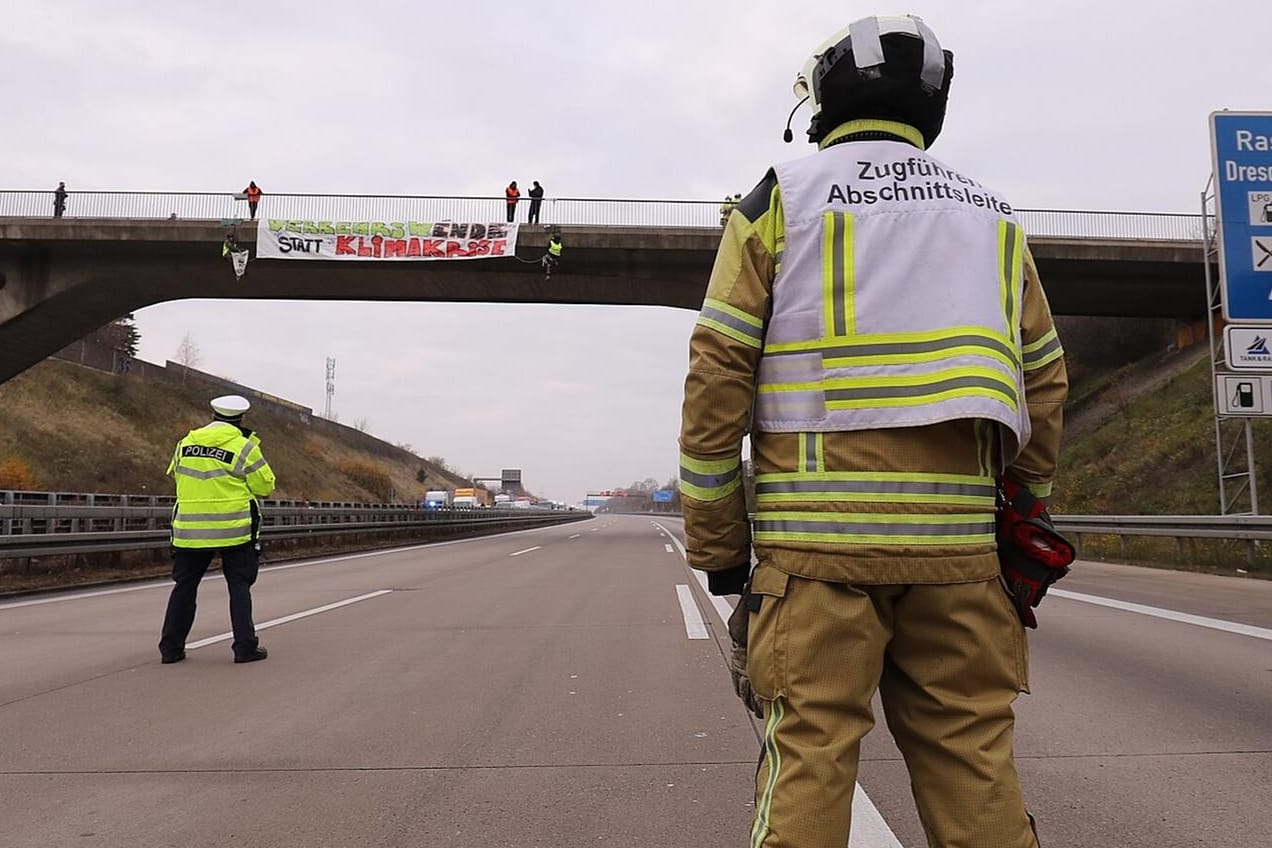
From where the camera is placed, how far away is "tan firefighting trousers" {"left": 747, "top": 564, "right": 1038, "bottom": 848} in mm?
1790

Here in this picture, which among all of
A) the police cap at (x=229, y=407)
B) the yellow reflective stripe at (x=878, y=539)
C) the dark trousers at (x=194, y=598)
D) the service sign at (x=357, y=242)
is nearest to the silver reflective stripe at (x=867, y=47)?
the yellow reflective stripe at (x=878, y=539)

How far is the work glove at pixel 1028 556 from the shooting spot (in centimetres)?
199

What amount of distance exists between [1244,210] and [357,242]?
21.7m

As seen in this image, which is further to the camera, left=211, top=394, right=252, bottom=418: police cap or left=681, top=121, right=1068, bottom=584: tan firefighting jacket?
left=211, top=394, right=252, bottom=418: police cap

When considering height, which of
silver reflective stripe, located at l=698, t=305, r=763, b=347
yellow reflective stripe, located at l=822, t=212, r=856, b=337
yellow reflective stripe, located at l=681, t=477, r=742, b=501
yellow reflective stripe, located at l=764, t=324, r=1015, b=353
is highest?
yellow reflective stripe, located at l=822, t=212, r=856, b=337

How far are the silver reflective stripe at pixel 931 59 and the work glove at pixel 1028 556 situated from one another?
3.45 ft

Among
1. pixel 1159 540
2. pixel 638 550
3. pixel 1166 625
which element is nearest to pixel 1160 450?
pixel 1159 540

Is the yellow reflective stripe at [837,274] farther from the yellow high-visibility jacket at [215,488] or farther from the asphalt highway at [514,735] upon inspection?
the yellow high-visibility jacket at [215,488]

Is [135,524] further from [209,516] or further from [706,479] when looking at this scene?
[706,479]

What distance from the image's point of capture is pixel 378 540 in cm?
2531

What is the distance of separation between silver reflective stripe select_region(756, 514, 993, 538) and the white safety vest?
21 centimetres

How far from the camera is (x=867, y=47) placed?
2.10 meters

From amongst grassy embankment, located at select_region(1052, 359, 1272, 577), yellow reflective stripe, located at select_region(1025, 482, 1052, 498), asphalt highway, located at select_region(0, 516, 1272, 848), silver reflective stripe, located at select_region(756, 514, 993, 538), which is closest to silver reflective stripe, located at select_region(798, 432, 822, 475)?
silver reflective stripe, located at select_region(756, 514, 993, 538)

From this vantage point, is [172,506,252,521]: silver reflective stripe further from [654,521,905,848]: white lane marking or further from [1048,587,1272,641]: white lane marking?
[1048,587,1272,641]: white lane marking
